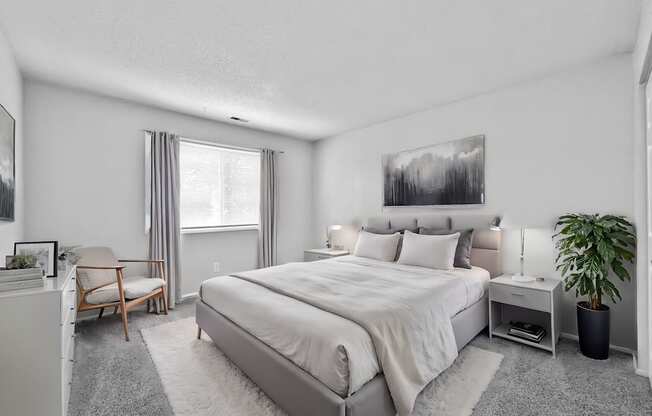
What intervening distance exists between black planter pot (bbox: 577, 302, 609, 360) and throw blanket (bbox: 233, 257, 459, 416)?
105cm

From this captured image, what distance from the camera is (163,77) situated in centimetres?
309

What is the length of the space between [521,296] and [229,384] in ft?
8.50

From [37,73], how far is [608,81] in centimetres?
541

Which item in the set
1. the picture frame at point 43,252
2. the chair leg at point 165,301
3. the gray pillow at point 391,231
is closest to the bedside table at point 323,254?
the gray pillow at point 391,231

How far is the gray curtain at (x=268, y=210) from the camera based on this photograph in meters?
5.02

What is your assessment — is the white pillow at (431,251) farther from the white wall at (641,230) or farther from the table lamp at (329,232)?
the table lamp at (329,232)

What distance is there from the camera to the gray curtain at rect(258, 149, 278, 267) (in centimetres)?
502

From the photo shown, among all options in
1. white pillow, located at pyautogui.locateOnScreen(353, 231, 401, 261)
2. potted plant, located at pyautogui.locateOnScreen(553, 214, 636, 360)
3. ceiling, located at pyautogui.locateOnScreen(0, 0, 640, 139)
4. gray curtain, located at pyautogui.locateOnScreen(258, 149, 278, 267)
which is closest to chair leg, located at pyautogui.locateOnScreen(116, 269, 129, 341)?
ceiling, located at pyautogui.locateOnScreen(0, 0, 640, 139)

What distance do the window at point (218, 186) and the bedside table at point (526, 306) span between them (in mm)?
3599

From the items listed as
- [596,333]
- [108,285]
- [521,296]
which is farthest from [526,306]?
[108,285]

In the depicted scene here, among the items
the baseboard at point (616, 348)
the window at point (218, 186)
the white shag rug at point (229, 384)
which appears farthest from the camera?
the window at point (218, 186)

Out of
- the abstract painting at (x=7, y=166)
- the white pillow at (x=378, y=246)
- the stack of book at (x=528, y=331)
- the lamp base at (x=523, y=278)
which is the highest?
the abstract painting at (x=7, y=166)

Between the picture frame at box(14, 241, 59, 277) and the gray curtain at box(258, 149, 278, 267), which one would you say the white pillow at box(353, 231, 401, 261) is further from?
the picture frame at box(14, 241, 59, 277)

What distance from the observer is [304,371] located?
1.73 meters
